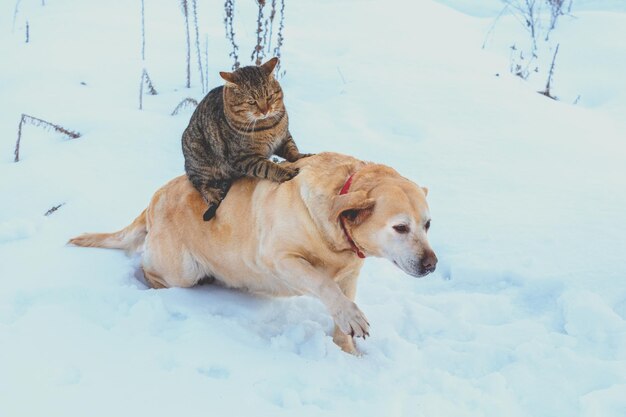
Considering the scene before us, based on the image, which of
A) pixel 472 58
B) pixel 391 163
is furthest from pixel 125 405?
pixel 472 58

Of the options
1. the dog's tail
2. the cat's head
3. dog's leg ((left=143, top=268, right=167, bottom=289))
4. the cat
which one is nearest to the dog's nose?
the cat

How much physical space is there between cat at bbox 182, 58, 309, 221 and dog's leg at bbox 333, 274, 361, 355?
78 cm

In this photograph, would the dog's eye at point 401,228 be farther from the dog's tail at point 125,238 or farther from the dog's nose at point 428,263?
the dog's tail at point 125,238

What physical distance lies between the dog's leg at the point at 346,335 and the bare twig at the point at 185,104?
10.2ft

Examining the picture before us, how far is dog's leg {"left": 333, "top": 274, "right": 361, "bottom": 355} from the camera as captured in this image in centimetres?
324

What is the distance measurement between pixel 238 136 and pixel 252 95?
252 millimetres

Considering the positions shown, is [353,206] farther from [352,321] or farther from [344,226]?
[352,321]

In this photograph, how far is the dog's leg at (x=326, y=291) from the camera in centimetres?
287

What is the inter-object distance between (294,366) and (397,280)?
1322mm

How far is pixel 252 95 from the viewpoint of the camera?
3605mm

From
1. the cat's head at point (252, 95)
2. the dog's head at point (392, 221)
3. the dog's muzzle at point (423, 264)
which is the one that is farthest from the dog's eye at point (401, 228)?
the cat's head at point (252, 95)

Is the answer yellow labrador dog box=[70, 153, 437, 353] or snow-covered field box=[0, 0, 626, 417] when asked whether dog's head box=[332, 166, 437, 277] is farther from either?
snow-covered field box=[0, 0, 626, 417]

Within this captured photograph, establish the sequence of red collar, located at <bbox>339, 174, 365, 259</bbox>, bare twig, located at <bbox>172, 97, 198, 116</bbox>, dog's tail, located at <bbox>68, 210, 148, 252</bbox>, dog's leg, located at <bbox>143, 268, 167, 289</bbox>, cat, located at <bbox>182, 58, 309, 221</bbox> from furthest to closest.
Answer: bare twig, located at <bbox>172, 97, 198, 116</bbox>, dog's tail, located at <bbox>68, 210, 148, 252</bbox>, dog's leg, located at <bbox>143, 268, 167, 289</bbox>, cat, located at <bbox>182, 58, 309, 221</bbox>, red collar, located at <bbox>339, 174, 365, 259</bbox>

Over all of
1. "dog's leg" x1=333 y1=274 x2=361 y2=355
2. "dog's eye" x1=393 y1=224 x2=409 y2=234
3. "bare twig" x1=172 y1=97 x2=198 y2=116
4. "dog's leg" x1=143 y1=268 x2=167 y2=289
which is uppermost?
"dog's eye" x1=393 y1=224 x2=409 y2=234
